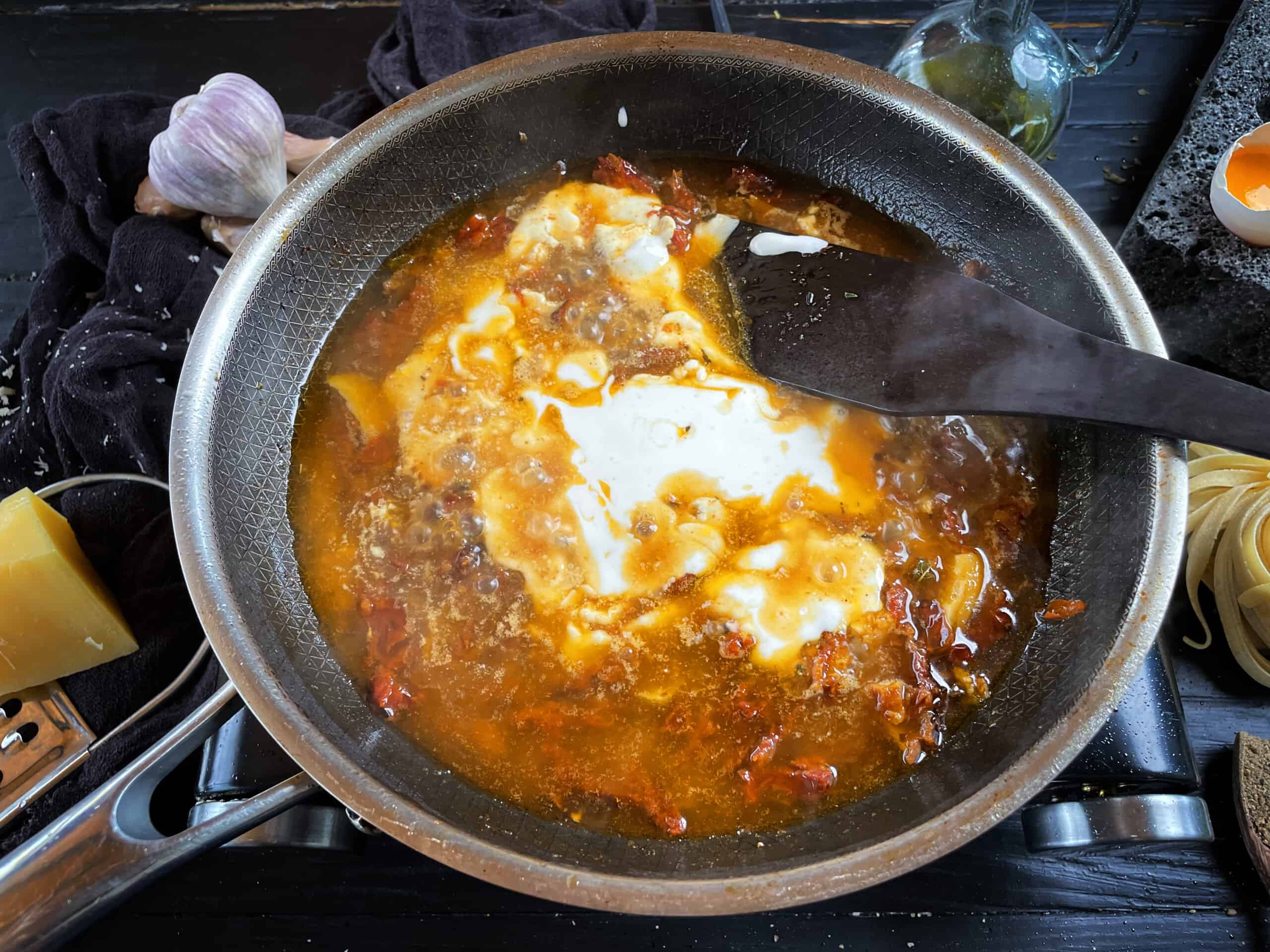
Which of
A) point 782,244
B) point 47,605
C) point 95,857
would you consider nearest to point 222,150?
point 47,605

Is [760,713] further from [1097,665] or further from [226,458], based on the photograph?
[226,458]

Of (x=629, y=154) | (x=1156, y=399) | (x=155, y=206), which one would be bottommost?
(x=1156, y=399)

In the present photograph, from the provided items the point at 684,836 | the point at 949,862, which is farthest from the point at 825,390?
the point at 949,862

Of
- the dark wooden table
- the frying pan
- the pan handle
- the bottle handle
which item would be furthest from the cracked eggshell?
the pan handle

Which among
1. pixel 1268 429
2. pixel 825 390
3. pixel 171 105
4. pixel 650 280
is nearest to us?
pixel 1268 429

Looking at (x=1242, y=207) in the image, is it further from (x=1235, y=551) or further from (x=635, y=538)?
(x=635, y=538)

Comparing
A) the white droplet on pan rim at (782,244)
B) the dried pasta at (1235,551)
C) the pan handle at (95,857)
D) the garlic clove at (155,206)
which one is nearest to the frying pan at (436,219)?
the pan handle at (95,857)

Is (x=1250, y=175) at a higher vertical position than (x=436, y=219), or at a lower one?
lower

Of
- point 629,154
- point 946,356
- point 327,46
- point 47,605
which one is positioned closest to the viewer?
point 946,356
